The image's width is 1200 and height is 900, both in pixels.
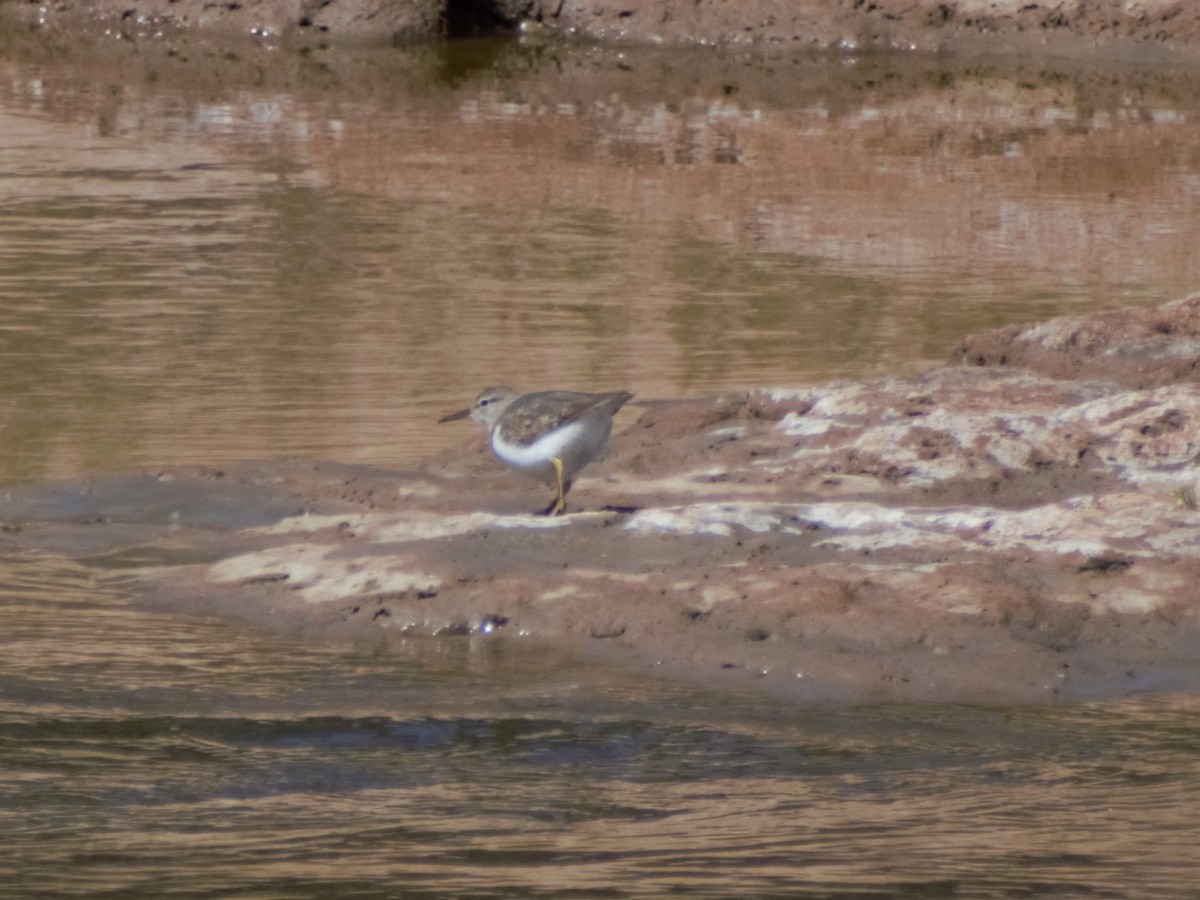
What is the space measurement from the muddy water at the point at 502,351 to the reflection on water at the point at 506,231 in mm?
39

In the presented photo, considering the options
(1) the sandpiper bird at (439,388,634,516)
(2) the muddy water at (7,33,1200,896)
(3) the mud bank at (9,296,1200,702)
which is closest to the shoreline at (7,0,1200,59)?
(2) the muddy water at (7,33,1200,896)

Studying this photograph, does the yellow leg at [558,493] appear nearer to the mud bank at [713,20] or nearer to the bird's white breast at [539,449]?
the bird's white breast at [539,449]

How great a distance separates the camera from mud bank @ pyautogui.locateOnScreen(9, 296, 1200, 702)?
519 cm

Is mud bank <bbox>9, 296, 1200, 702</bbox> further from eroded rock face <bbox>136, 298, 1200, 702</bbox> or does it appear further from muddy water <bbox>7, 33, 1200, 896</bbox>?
muddy water <bbox>7, 33, 1200, 896</bbox>

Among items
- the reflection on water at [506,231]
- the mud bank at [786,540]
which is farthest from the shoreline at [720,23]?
the mud bank at [786,540]

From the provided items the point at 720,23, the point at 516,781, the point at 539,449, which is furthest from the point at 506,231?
the point at 720,23

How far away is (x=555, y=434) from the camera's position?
19.7 feet

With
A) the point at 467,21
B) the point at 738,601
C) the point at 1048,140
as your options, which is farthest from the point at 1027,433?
the point at 467,21

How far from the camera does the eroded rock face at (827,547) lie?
5184mm

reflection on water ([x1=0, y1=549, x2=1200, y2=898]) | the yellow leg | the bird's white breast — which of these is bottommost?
reflection on water ([x1=0, y1=549, x2=1200, y2=898])

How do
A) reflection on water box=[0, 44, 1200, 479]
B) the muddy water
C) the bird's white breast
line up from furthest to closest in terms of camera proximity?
reflection on water box=[0, 44, 1200, 479]
the bird's white breast
the muddy water

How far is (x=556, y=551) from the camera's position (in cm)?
573

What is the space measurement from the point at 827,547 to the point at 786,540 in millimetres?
118

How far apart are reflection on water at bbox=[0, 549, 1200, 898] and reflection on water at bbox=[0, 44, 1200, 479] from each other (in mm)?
2063
